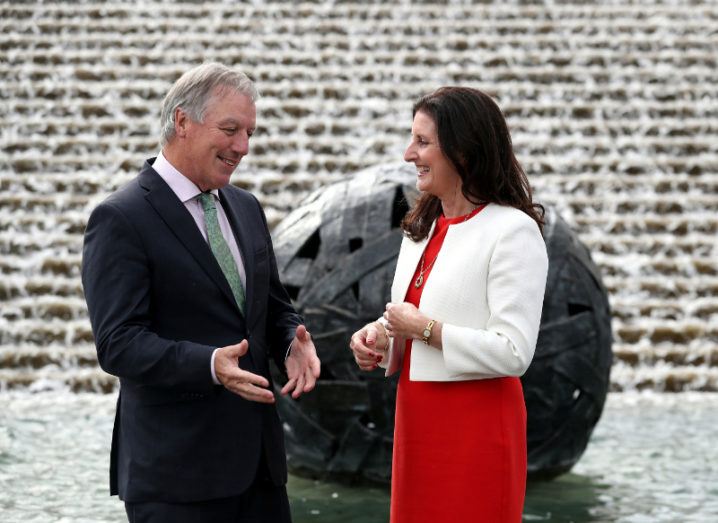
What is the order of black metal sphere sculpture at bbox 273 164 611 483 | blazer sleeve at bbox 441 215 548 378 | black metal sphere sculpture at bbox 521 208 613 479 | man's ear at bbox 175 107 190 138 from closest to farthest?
blazer sleeve at bbox 441 215 548 378 < man's ear at bbox 175 107 190 138 < black metal sphere sculpture at bbox 273 164 611 483 < black metal sphere sculpture at bbox 521 208 613 479

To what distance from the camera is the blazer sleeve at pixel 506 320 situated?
118 inches

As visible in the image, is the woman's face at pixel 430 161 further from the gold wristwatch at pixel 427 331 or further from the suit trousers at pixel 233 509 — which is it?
the suit trousers at pixel 233 509

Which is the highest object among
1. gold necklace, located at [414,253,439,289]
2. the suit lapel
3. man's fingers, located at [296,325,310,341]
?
the suit lapel

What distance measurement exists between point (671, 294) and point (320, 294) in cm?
544

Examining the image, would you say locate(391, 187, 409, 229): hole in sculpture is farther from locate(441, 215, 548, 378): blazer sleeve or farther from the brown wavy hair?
locate(441, 215, 548, 378): blazer sleeve

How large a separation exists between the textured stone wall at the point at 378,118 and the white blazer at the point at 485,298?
6.40m

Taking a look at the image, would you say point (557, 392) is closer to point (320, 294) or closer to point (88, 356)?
point (320, 294)

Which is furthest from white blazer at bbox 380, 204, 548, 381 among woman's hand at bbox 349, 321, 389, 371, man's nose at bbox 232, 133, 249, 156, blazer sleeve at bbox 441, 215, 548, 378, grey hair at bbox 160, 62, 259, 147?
grey hair at bbox 160, 62, 259, 147

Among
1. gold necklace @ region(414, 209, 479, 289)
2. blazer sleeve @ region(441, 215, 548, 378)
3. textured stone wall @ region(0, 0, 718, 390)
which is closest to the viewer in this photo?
blazer sleeve @ region(441, 215, 548, 378)

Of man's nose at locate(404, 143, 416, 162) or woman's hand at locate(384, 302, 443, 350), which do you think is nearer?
woman's hand at locate(384, 302, 443, 350)

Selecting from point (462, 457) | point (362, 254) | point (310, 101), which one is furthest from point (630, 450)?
point (310, 101)

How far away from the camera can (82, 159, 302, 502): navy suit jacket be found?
9.64ft

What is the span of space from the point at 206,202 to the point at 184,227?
0.15 m

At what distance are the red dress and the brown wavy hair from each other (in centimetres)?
48
